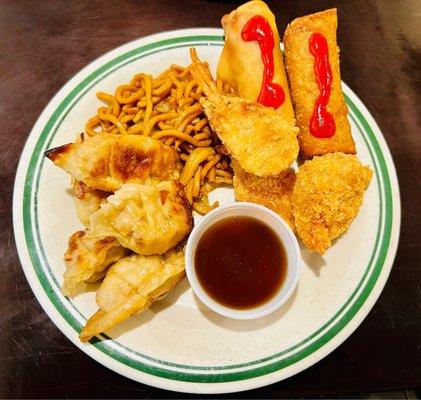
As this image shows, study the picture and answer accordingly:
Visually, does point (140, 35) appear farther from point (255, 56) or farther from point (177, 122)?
point (255, 56)

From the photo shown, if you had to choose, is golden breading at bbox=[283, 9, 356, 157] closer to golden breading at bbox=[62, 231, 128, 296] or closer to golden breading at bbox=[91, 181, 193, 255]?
golden breading at bbox=[91, 181, 193, 255]

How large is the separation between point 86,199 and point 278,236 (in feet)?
3.43

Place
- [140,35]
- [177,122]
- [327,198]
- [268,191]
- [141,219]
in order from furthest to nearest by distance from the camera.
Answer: [140,35] → [177,122] → [268,191] → [327,198] → [141,219]

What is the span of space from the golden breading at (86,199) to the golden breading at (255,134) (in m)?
0.72

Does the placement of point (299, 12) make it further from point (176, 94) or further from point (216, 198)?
point (216, 198)

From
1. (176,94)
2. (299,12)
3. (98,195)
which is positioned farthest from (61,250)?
(299,12)

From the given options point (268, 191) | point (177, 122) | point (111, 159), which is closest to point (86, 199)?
point (111, 159)

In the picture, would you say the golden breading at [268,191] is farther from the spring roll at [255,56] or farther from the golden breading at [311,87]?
the spring roll at [255,56]

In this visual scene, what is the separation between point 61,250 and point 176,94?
3.72 feet

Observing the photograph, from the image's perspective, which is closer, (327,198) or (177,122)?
(327,198)

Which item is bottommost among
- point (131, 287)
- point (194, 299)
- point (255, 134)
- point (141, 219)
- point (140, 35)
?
point (194, 299)

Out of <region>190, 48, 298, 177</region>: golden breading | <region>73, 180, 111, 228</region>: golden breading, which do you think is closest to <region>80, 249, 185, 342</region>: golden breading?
<region>73, 180, 111, 228</region>: golden breading

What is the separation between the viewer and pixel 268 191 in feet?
7.92

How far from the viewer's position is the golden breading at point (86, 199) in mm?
2246
